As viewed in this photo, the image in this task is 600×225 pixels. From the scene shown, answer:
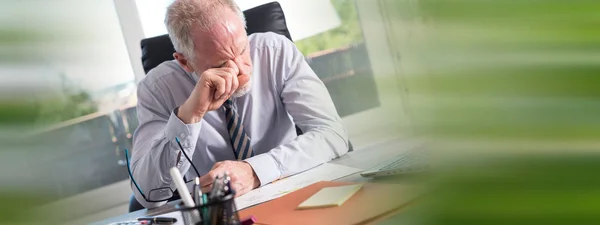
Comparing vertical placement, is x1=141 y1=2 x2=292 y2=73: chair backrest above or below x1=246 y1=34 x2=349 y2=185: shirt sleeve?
above

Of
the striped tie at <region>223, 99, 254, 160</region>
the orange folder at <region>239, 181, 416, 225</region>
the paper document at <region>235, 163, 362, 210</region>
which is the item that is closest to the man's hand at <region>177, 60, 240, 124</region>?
the striped tie at <region>223, 99, 254, 160</region>

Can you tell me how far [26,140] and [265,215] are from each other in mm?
686

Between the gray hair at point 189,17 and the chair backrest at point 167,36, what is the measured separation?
150 millimetres

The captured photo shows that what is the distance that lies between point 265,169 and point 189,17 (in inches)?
20.8

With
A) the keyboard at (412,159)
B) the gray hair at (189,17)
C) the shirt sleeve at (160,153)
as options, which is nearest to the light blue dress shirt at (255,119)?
the shirt sleeve at (160,153)

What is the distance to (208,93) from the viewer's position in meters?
1.33

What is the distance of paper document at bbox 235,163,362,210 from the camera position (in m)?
0.94

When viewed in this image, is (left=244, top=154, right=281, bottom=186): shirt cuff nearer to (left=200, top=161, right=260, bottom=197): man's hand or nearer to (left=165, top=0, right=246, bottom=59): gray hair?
(left=200, top=161, right=260, bottom=197): man's hand

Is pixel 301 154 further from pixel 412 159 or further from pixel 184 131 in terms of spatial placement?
pixel 412 159

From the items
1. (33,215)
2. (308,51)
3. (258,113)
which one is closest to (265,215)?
(33,215)

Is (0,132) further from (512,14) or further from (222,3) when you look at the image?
(222,3)

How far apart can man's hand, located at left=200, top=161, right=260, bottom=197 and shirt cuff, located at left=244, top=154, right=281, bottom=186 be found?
0.03ft

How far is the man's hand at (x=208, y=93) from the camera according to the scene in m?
1.32

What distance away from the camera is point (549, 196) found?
88 millimetres
